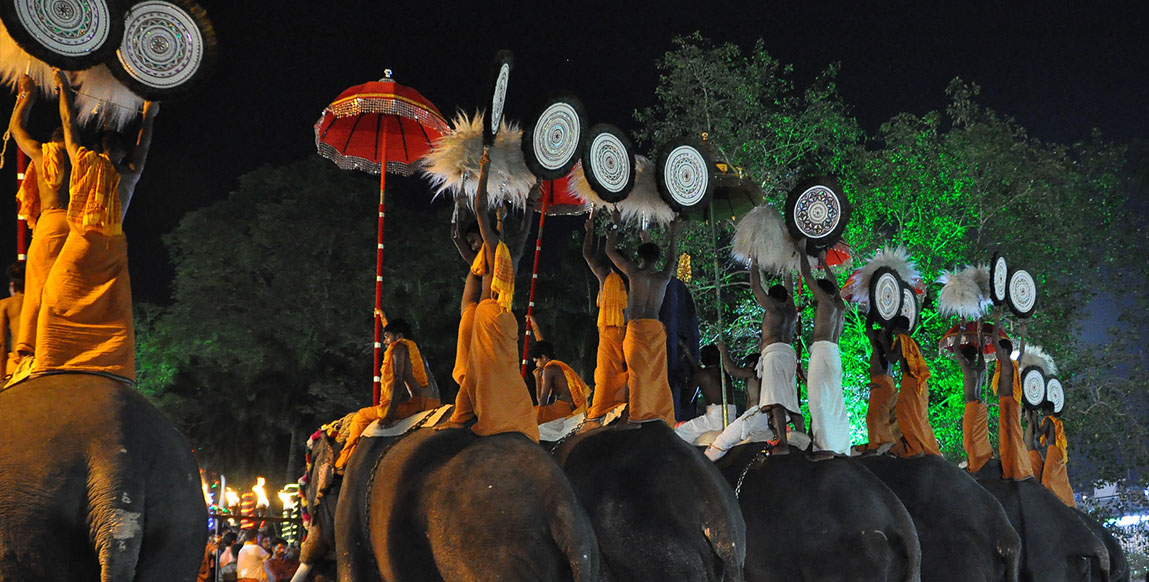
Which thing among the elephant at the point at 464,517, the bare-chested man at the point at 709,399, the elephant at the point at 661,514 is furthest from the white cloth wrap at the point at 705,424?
the elephant at the point at 464,517

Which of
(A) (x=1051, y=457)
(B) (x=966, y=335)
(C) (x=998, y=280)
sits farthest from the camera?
(A) (x=1051, y=457)

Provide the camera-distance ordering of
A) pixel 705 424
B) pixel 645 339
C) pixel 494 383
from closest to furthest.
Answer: pixel 494 383, pixel 645 339, pixel 705 424

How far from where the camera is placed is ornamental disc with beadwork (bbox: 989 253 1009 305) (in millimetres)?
12535

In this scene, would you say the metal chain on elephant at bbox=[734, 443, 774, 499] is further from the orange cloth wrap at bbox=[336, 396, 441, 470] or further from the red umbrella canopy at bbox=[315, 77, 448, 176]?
the red umbrella canopy at bbox=[315, 77, 448, 176]

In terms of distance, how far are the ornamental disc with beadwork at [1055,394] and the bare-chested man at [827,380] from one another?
7.00 meters

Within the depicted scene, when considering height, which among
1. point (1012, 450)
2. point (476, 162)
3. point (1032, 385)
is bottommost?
point (1012, 450)

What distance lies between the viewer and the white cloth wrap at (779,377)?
8414 mm

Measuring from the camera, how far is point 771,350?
8625 millimetres

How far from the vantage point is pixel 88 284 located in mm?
4922

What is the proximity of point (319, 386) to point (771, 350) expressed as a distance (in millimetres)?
16082

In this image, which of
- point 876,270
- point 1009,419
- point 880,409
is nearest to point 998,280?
point 1009,419

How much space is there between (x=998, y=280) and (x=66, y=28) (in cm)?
1056

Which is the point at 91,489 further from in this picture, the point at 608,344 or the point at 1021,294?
the point at 1021,294

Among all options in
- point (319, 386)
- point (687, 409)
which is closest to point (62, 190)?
point (687, 409)
